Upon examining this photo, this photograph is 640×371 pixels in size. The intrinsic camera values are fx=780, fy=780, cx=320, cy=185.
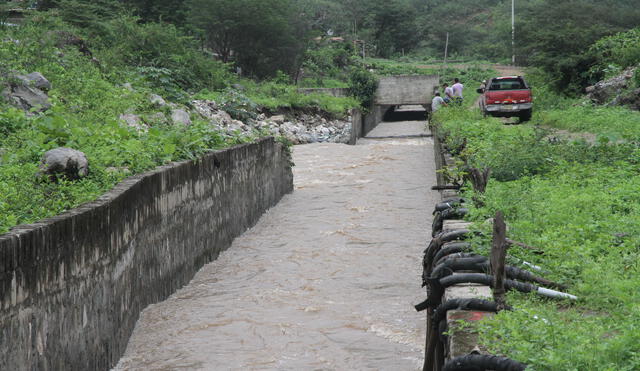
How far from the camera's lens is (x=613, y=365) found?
11.7 ft

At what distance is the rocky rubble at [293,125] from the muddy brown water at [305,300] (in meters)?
10.6

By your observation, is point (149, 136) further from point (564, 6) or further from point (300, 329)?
point (564, 6)

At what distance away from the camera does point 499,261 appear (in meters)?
4.99

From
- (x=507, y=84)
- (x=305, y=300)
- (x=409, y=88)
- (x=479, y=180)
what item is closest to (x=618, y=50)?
(x=507, y=84)

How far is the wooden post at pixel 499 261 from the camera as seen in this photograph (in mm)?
4887

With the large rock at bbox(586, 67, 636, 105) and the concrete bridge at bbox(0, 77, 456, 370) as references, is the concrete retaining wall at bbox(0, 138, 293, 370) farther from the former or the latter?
the large rock at bbox(586, 67, 636, 105)

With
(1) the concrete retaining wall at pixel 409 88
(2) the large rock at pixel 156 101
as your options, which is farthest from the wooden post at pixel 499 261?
(1) the concrete retaining wall at pixel 409 88

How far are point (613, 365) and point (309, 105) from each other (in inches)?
1439

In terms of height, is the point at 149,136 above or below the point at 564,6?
Answer: below

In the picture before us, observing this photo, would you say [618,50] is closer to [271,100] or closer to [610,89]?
[610,89]

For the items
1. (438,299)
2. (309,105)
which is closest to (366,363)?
(438,299)

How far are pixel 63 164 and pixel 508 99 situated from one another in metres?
21.4

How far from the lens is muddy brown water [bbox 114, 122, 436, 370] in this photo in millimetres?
7656

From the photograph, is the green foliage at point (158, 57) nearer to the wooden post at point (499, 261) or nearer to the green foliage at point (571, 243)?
the green foliage at point (571, 243)
